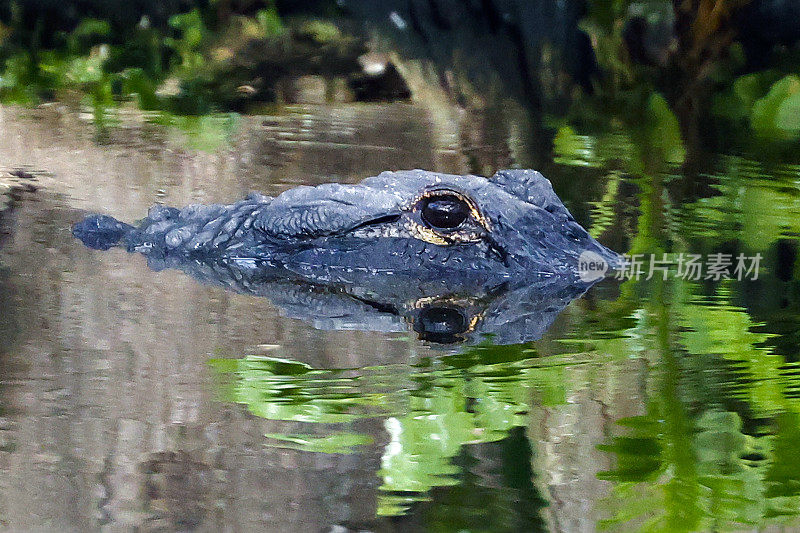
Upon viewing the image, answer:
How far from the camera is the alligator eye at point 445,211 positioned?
376 centimetres

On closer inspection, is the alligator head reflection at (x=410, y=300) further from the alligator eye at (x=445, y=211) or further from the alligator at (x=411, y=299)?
the alligator eye at (x=445, y=211)

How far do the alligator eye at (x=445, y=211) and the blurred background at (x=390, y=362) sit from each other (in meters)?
0.59

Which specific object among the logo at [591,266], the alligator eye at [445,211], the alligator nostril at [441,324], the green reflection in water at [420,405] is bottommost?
the green reflection in water at [420,405]

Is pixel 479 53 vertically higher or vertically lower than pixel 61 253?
higher

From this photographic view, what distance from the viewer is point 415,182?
396 centimetres

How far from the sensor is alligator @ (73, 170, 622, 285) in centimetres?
377

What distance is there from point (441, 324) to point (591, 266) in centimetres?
86

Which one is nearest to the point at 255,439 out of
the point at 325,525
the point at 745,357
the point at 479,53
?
the point at 325,525

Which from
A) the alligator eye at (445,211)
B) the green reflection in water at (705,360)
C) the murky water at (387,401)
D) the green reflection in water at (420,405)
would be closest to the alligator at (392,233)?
the alligator eye at (445,211)

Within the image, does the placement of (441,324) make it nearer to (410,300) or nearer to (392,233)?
(410,300)

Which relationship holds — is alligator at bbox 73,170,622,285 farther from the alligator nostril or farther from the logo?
the alligator nostril

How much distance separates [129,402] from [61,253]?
1.48 metres

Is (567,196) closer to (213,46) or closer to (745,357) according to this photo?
(745,357)

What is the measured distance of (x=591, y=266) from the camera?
3.79m
